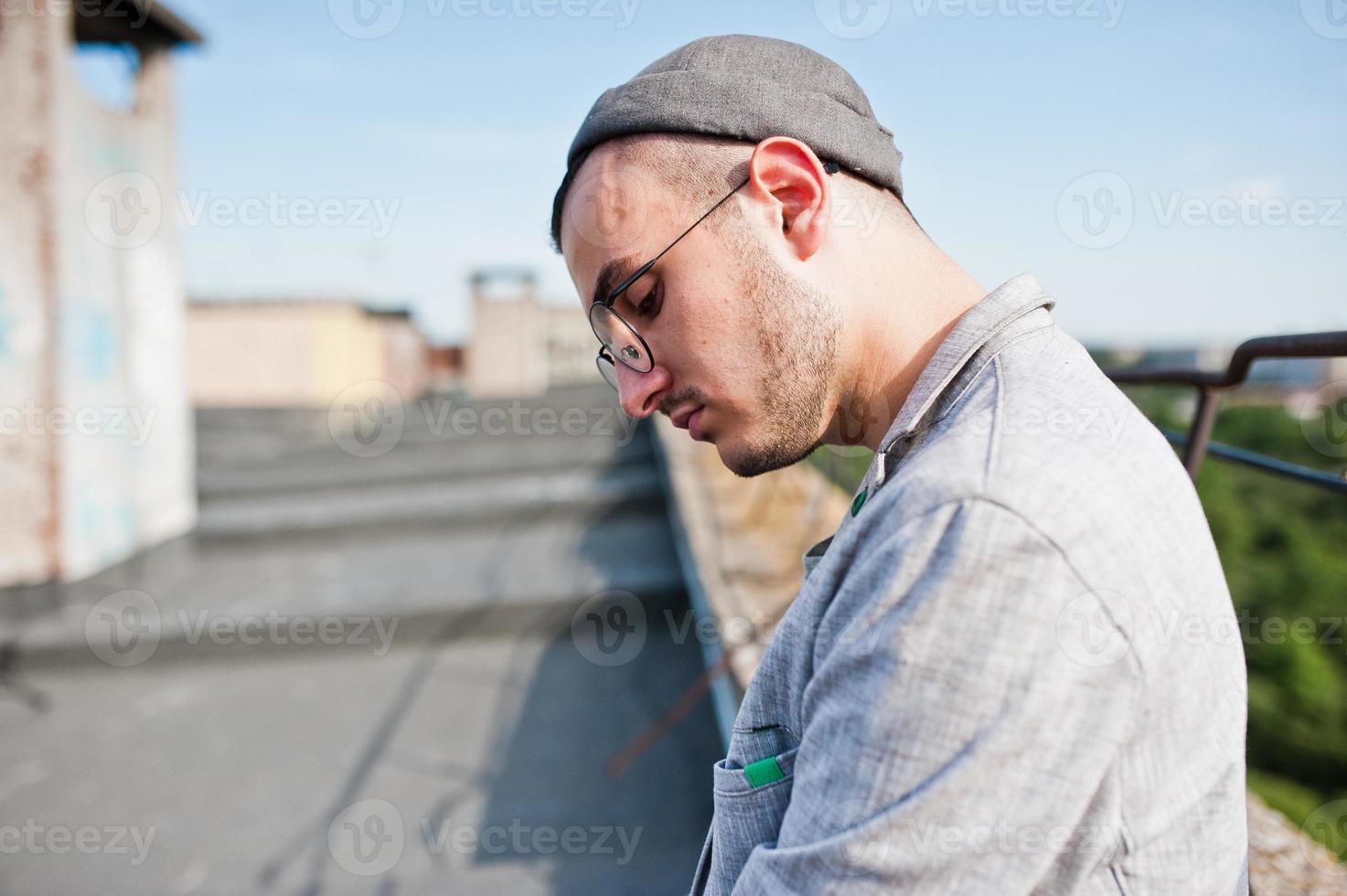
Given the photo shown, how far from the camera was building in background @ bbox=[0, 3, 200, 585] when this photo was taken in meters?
5.57

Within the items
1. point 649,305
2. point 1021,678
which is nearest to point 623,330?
point 649,305

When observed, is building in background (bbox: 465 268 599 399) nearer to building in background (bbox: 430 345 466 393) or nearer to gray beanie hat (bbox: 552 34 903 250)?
building in background (bbox: 430 345 466 393)

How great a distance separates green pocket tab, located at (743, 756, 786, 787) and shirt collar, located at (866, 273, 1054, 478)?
1.24 feet

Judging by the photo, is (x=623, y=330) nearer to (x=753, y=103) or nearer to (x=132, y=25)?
(x=753, y=103)

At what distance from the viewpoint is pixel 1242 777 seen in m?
0.83

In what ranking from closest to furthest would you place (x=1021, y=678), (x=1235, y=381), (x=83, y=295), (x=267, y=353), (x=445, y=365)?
(x=1021, y=678), (x=1235, y=381), (x=83, y=295), (x=267, y=353), (x=445, y=365)

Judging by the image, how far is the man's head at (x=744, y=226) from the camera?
113cm

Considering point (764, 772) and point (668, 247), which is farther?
point (668, 247)

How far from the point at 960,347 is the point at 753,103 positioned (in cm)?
46

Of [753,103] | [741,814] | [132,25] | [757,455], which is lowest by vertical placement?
[741,814]

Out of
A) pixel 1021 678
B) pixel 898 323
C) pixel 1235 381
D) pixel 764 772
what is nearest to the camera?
pixel 1021 678

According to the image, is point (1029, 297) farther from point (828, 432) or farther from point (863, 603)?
point (863, 603)

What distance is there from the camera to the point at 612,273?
1.22m

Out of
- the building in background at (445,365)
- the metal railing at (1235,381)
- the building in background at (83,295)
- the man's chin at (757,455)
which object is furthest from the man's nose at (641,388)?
the building in background at (445,365)
